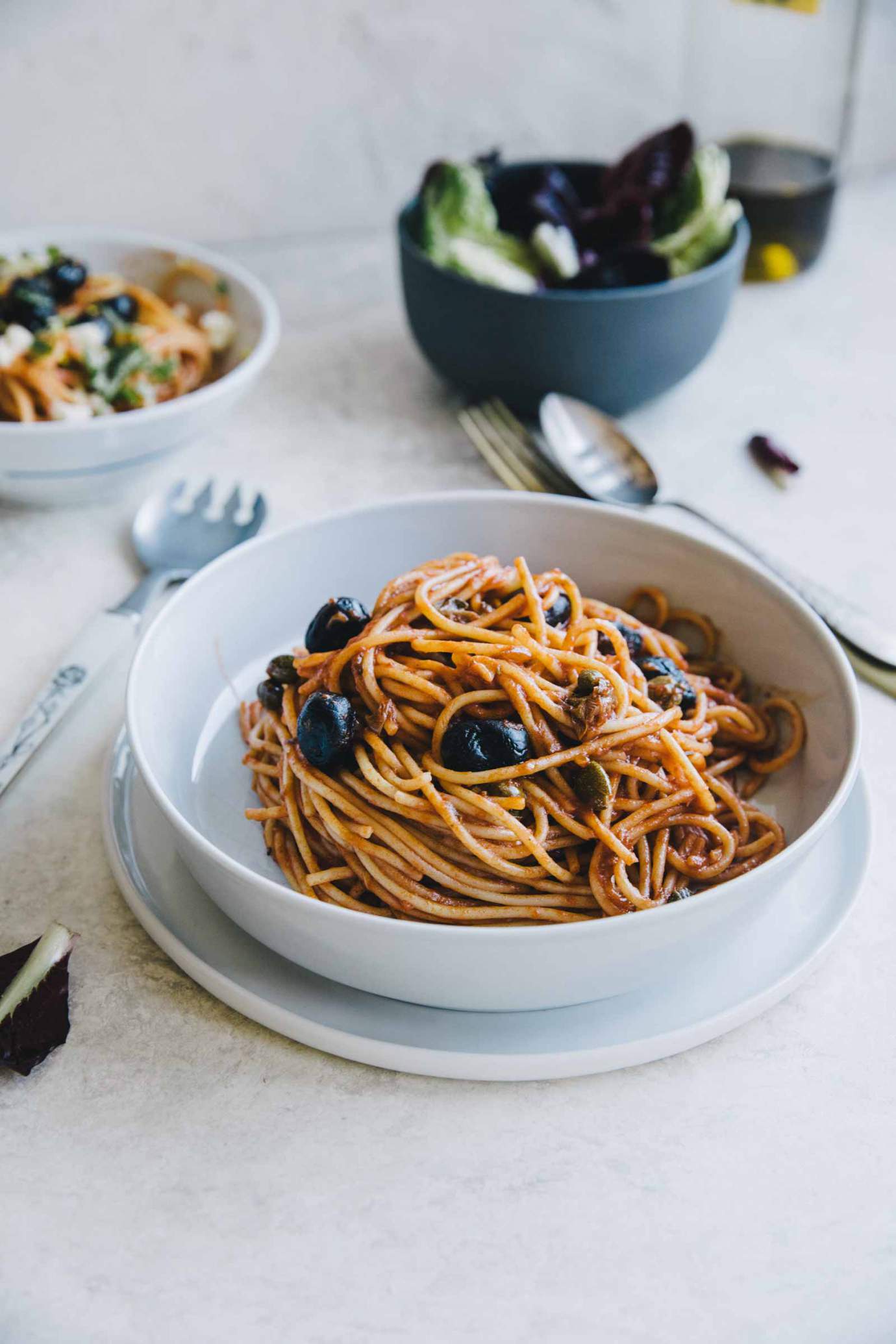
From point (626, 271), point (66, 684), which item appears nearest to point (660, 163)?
point (626, 271)

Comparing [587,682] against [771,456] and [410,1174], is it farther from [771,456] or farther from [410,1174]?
[771,456]

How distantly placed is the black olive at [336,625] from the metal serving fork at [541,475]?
64 cm

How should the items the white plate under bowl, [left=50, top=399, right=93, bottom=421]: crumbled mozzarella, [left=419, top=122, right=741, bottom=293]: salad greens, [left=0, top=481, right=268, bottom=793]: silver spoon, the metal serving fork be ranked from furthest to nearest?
[left=419, top=122, right=741, bottom=293]: salad greens, [left=50, top=399, right=93, bottom=421]: crumbled mozzarella, the metal serving fork, [left=0, top=481, right=268, bottom=793]: silver spoon, the white plate under bowl

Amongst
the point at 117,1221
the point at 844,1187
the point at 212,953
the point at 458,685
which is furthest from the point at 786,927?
the point at 117,1221

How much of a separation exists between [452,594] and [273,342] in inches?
34.4

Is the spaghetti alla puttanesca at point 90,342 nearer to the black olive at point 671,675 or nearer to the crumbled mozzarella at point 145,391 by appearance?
the crumbled mozzarella at point 145,391

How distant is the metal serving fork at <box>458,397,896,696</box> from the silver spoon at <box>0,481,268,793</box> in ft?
1.31

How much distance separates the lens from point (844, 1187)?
1.02m

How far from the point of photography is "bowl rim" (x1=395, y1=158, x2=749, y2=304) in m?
1.98

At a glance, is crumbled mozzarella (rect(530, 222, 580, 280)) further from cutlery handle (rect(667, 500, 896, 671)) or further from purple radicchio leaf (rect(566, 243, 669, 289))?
cutlery handle (rect(667, 500, 896, 671))

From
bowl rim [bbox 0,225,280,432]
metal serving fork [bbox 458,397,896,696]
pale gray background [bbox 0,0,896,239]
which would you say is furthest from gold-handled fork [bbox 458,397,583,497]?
pale gray background [bbox 0,0,896,239]

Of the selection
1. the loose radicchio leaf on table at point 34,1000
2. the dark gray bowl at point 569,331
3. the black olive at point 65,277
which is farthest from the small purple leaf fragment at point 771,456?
the loose radicchio leaf on table at point 34,1000

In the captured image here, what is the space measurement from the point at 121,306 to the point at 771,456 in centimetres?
116

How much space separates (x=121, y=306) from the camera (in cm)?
211
